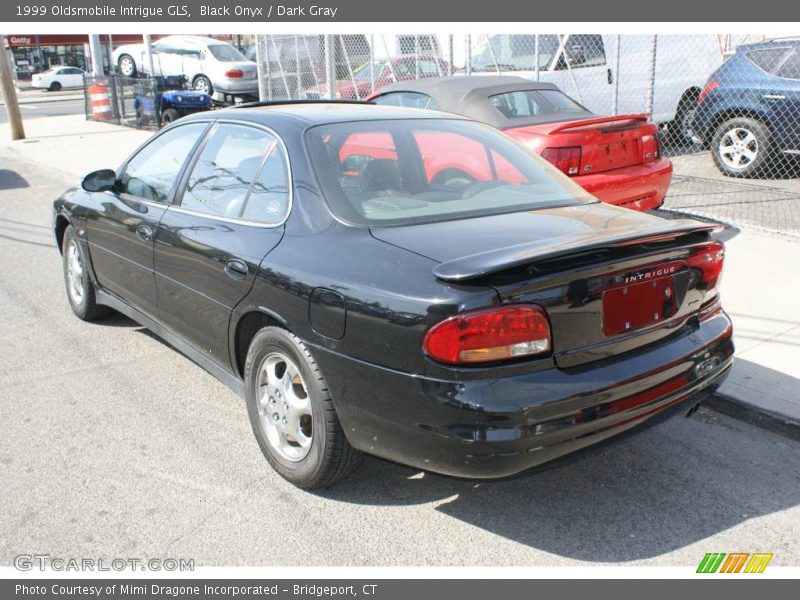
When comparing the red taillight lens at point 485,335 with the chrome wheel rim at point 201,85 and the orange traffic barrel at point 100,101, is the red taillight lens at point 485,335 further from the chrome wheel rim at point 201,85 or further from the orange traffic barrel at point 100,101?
the chrome wheel rim at point 201,85

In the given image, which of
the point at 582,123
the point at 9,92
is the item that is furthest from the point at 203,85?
the point at 582,123

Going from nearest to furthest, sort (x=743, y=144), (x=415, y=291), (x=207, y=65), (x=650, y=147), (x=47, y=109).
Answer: (x=415, y=291), (x=650, y=147), (x=743, y=144), (x=207, y=65), (x=47, y=109)

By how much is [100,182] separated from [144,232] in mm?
768

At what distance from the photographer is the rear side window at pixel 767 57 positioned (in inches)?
379

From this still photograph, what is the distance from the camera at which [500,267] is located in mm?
2623

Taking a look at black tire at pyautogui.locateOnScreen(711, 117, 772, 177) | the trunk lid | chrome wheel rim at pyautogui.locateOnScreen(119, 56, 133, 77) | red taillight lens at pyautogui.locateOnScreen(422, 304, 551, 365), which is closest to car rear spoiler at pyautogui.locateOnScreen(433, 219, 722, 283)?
the trunk lid

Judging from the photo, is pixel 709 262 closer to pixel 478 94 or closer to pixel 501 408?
pixel 501 408

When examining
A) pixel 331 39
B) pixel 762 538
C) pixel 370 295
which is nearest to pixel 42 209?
pixel 331 39

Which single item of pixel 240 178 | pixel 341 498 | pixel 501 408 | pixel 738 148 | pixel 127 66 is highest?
pixel 127 66

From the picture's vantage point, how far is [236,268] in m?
3.52

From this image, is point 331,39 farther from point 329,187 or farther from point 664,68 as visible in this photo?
point 329,187

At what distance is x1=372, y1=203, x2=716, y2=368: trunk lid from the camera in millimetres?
2697

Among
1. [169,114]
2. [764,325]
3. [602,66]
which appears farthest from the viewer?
[169,114]

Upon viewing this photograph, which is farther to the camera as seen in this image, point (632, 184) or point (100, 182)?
point (632, 184)
